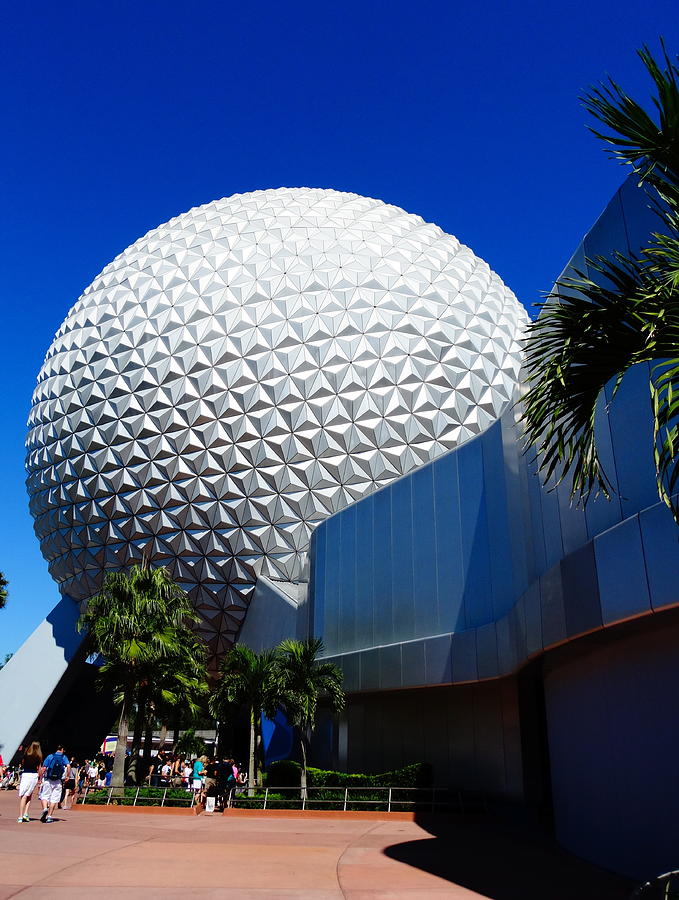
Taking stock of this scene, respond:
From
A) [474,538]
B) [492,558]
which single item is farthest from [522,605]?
[474,538]

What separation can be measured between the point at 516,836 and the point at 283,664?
8488 millimetres

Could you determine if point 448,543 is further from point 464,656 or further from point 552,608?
point 552,608

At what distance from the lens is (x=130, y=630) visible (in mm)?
19781

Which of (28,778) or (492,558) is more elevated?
(492,558)

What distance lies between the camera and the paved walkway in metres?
6.51

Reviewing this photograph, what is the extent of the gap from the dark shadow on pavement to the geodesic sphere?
14.4 meters

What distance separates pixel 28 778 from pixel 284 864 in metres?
6.80

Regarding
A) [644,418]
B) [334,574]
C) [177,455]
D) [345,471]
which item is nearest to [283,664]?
[334,574]

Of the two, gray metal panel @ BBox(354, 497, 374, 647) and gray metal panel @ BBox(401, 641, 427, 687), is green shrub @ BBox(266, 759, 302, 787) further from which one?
gray metal panel @ BBox(354, 497, 374, 647)

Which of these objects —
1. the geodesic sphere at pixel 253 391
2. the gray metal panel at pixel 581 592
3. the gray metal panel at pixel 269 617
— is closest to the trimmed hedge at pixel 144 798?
the gray metal panel at pixel 269 617

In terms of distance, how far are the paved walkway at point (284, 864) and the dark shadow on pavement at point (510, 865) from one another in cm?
1

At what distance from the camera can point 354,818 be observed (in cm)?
1477

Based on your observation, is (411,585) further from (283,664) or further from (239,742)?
(239,742)

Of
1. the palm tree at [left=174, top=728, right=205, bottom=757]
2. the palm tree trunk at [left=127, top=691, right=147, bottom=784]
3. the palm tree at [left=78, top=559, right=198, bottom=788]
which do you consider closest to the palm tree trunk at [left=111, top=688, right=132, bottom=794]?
the palm tree at [left=78, top=559, right=198, bottom=788]
